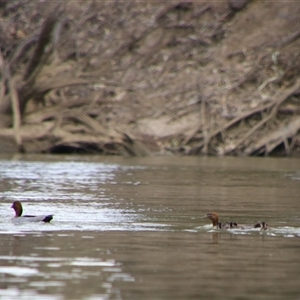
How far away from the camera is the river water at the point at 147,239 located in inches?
369

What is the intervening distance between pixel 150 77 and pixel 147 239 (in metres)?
28.2

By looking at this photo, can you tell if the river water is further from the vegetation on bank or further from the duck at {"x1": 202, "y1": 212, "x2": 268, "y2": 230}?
the vegetation on bank

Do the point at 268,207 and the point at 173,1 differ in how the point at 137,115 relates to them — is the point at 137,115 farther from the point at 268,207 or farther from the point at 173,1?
the point at 268,207

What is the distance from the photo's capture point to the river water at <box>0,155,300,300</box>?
30.7 ft

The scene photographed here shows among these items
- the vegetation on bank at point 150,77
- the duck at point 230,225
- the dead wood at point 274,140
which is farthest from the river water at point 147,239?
the dead wood at point 274,140

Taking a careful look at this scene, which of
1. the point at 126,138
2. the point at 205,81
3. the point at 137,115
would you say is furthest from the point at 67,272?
the point at 205,81

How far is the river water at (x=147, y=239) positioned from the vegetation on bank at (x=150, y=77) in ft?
34.2

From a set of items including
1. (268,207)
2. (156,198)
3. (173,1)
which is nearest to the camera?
(268,207)

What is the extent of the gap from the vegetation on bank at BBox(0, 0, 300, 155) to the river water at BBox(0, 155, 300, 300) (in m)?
10.4

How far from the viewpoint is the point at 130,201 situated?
59.0 ft

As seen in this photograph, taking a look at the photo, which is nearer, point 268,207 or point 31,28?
point 268,207

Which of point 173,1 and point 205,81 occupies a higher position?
point 173,1

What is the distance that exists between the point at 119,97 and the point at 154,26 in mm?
3946

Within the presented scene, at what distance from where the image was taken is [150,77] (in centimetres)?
4059
